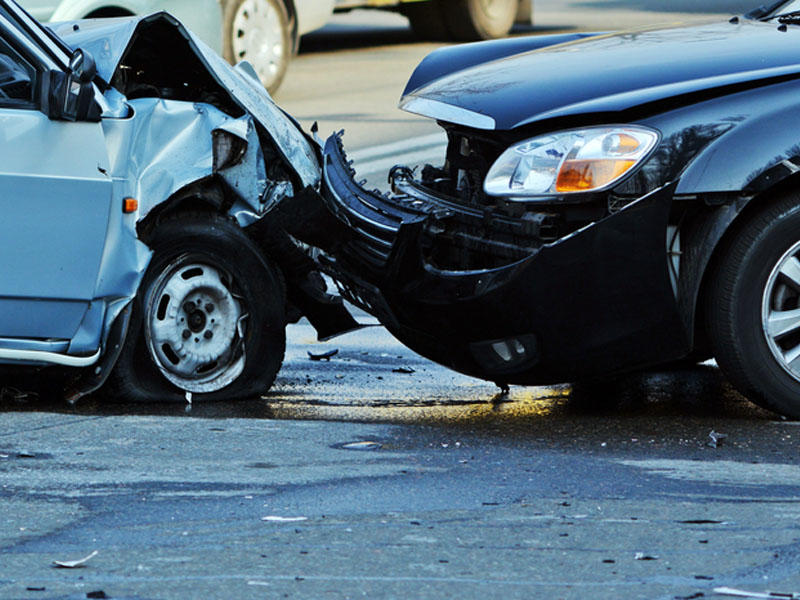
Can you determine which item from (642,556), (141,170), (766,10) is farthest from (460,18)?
(642,556)

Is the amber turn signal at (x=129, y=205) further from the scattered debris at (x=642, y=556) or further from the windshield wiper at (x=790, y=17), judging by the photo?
the windshield wiper at (x=790, y=17)

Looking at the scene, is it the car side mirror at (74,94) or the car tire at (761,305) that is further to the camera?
the car side mirror at (74,94)

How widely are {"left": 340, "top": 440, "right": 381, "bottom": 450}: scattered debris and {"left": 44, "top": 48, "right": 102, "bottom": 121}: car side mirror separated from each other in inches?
57.9

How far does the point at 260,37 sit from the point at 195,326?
817cm

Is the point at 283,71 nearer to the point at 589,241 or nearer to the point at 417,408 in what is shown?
the point at 417,408

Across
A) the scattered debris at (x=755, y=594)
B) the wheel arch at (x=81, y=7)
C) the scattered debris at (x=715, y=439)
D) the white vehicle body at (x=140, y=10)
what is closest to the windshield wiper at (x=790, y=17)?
the scattered debris at (x=715, y=439)

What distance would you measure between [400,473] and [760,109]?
5.61 ft

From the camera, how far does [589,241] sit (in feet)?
17.9

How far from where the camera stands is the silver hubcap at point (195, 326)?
6.21m

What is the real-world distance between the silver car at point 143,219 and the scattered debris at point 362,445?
78cm

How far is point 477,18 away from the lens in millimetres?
17281

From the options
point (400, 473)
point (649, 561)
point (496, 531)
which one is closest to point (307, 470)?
point (400, 473)

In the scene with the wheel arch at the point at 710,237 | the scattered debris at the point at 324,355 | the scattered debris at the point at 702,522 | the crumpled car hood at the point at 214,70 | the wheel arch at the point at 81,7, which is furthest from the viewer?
the wheel arch at the point at 81,7

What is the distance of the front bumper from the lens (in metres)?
5.48
